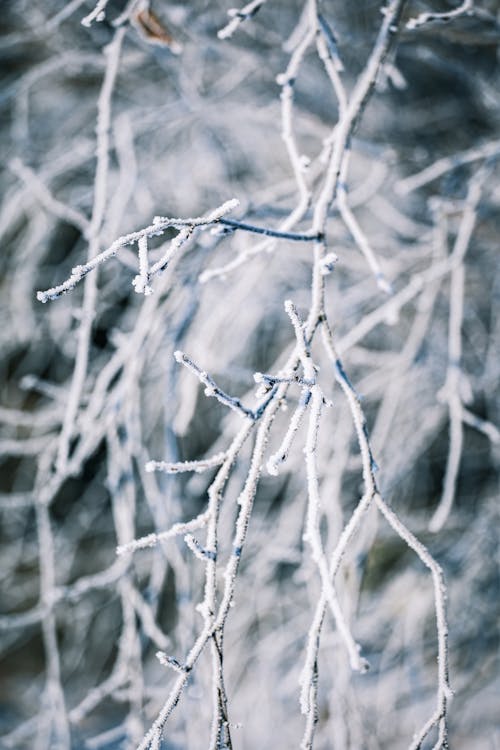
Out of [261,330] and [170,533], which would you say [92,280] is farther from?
[261,330]

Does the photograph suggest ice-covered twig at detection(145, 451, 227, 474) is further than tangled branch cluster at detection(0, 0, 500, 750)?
No

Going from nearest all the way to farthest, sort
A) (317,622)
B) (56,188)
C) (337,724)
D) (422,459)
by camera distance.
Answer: (317,622)
(337,724)
(56,188)
(422,459)

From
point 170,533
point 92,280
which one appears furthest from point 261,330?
point 170,533

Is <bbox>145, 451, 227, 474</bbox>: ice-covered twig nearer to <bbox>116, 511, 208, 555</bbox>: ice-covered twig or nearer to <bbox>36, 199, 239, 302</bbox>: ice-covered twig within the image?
<bbox>116, 511, 208, 555</bbox>: ice-covered twig

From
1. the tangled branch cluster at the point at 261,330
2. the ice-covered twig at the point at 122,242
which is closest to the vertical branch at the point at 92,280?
the tangled branch cluster at the point at 261,330

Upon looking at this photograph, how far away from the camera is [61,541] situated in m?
3.10

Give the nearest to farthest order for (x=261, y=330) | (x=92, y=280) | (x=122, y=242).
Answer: (x=122, y=242) → (x=92, y=280) → (x=261, y=330)

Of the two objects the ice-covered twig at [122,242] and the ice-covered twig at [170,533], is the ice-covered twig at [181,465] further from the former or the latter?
the ice-covered twig at [122,242]

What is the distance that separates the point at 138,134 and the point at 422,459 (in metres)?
1.91

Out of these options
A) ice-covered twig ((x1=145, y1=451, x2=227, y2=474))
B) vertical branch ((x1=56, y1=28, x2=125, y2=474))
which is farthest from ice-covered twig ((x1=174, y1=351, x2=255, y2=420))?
vertical branch ((x1=56, y1=28, x2=125, y2=474))

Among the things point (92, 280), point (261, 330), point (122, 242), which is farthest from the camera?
point (261, 330)

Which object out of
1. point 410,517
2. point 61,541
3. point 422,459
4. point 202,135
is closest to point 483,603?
point 410,517

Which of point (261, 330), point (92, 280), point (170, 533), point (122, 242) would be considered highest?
point (261, 330)

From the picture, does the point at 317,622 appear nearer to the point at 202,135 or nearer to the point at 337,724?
the point at 337,724
